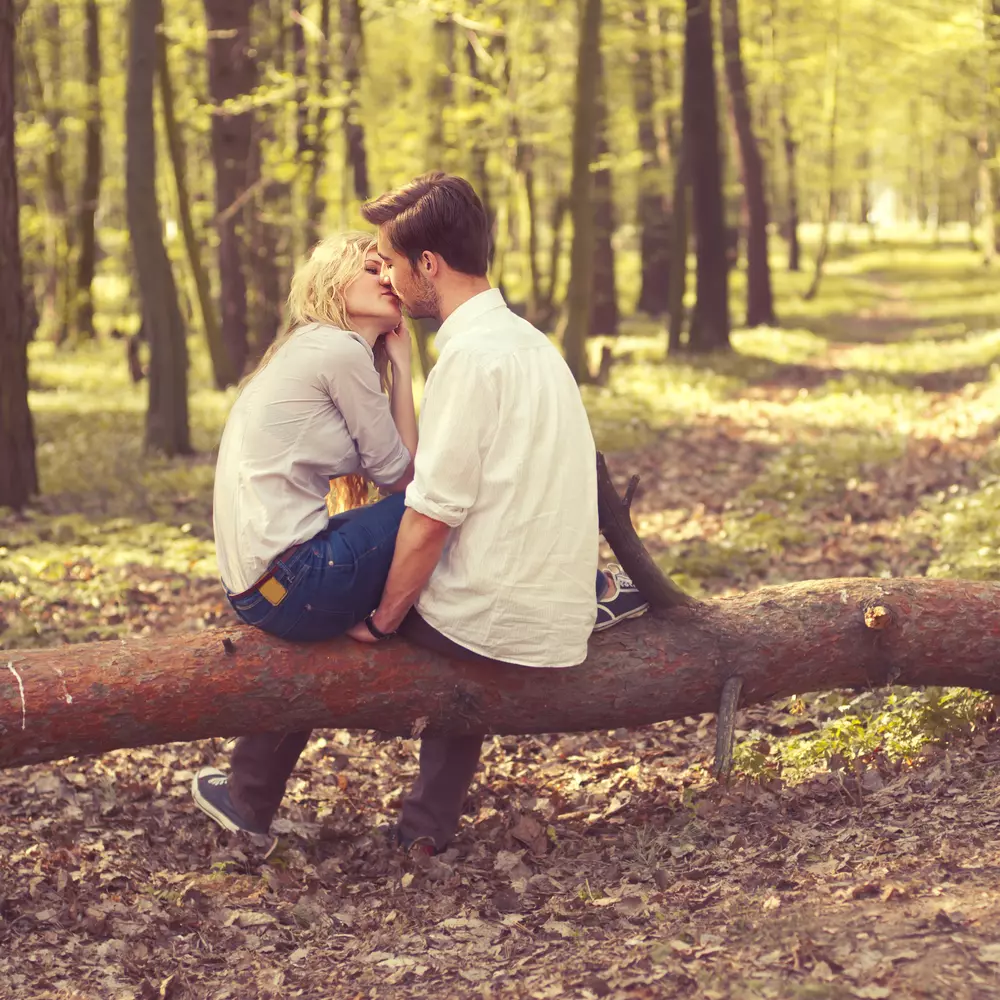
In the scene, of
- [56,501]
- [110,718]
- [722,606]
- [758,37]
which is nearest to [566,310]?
[56,501]

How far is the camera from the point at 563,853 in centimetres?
494

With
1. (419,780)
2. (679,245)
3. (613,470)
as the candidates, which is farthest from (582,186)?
(419,780)

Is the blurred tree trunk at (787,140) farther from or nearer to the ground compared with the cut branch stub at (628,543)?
farther from the ground

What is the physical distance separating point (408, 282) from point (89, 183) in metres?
22.7

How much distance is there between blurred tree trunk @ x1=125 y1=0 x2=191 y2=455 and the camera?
1218cm

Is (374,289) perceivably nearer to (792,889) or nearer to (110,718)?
(110,718)

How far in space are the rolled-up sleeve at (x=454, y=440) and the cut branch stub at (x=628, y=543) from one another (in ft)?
2.11

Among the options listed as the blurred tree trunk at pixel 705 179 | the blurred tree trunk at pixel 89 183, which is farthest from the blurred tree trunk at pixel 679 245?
the blurred tree trunk at pixel 89 183

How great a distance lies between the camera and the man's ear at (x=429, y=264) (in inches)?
170

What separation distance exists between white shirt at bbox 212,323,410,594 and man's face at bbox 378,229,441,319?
27 centimetres

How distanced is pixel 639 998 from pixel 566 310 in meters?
13.4

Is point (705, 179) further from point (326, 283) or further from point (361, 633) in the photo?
point (361, 633)

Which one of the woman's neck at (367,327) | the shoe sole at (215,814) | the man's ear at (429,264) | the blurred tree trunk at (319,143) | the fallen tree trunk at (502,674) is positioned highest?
the blurred tree trunk at (319,143)

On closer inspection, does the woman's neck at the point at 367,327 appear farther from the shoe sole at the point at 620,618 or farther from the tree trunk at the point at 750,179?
the tree trunk at the point at 750,179
